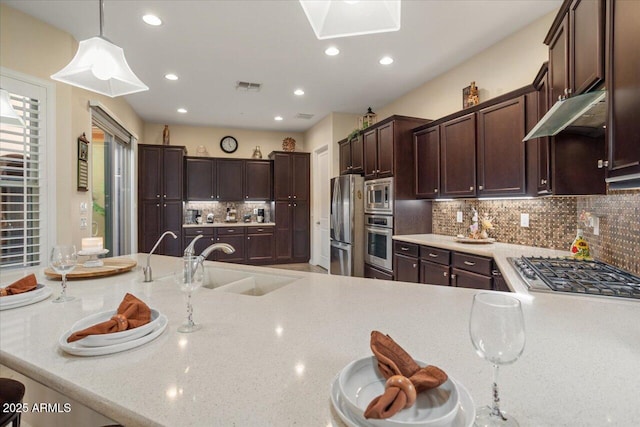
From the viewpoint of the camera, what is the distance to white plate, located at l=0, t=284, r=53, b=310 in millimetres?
1221

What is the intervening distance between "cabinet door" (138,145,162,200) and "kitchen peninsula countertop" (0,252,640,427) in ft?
16.4

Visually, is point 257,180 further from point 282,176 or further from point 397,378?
point 397,378

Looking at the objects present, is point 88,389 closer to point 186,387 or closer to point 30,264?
point 186,387

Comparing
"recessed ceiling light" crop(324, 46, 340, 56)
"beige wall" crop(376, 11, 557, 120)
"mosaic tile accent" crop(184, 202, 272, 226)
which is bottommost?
"mosaic tile accent" crop(184, 202, 272, 226)

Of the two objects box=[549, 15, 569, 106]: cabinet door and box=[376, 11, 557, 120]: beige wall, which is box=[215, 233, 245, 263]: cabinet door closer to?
box=[376, 11, 557, 120]: beige wall

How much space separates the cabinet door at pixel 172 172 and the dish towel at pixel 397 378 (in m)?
6.05

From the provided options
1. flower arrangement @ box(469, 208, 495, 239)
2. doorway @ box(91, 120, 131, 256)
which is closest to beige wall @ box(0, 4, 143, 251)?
doorway @ box(91, 120, 131, 256)

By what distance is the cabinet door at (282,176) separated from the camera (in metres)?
6.61

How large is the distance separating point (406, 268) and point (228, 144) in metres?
4.96

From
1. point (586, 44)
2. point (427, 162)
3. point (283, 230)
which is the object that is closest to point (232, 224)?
point (283, 230)

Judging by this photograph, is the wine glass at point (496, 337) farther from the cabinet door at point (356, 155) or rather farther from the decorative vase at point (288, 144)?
the decorative vase at point (288, 144)

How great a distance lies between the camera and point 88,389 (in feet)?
2.29

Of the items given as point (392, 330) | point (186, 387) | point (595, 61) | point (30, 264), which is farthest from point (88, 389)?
point (30, 264)

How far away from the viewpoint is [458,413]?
1.86 feet
